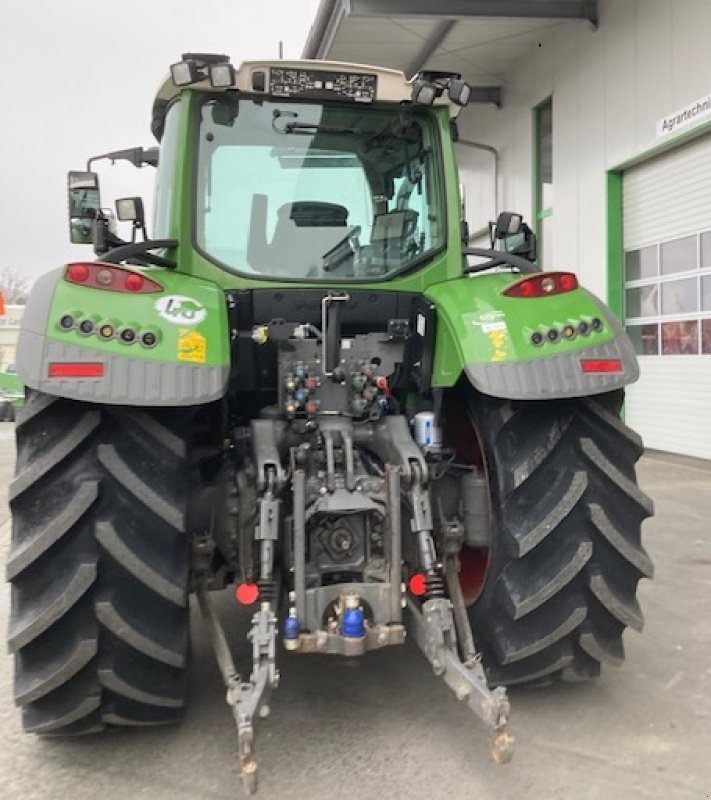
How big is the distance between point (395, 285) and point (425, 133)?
0.77 m

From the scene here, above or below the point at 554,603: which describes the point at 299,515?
above

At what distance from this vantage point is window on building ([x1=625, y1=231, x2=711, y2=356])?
31.0 ft

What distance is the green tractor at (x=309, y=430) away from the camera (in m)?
2.57

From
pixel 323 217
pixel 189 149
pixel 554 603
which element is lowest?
pixel 554 603

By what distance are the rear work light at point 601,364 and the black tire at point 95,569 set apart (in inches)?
58.0

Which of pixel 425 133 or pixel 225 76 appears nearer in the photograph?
pixel 225 76

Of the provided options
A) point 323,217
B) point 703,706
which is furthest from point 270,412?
point 703,706

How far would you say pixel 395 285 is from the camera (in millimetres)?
3436

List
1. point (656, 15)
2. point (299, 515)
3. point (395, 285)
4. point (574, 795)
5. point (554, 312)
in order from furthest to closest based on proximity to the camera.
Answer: point (656, 15) < point (395, 285) < point (554, 312) < point (299, 515) < point (574, 795)

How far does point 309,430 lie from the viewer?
3096 mm

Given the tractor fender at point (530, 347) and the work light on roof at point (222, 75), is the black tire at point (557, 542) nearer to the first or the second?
the tractor fender at point (530, 347)

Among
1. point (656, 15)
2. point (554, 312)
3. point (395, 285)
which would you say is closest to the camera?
point (554, 312)

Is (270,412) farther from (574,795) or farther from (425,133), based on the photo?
(574,795)

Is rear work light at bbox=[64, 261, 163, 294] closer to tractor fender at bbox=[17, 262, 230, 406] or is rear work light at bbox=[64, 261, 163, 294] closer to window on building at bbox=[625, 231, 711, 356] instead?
tractor fender at bbox=[17, 262, 230, 406]
